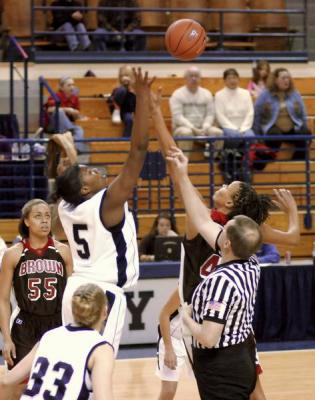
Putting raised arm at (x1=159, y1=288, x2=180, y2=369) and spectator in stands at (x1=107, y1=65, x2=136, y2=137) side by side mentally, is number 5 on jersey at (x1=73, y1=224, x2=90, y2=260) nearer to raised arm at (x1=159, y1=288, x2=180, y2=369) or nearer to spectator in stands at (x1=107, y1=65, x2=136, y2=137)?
raised arm at (x1=159, y1=288, x2=180, y2=369)

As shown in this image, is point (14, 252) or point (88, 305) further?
point (14, 252)

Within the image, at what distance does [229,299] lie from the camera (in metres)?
4.96

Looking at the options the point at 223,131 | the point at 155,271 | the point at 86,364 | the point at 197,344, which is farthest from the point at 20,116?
the point at 86,364

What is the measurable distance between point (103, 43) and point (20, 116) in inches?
87.7

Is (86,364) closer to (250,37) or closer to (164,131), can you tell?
(164,131)

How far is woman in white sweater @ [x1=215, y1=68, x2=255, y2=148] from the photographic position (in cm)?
1250

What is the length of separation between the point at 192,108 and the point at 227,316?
7686 mm

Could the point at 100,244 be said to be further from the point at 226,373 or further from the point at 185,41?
the point at 185,41

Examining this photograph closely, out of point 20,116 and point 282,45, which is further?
point 282,45

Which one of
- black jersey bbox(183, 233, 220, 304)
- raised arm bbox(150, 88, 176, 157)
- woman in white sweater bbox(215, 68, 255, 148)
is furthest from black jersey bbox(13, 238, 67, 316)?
woman in white sweater bbox(215, 68, 255, 148)

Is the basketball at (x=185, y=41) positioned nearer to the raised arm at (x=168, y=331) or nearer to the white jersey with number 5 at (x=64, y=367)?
the raised arm at (x=168, y=331)

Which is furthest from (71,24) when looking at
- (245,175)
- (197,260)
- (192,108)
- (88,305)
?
(88,305)

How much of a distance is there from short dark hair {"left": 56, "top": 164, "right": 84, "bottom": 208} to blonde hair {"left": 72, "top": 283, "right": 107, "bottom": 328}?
1398 millimetres

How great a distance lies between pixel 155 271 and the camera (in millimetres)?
10344
